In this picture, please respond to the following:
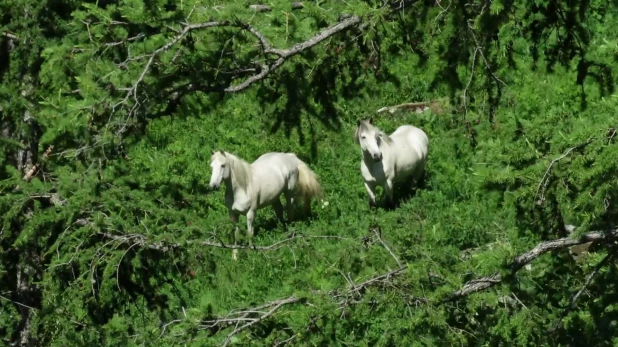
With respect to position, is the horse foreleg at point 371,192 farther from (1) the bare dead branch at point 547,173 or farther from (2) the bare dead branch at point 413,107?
(1) the bare dead branch at point 547,173

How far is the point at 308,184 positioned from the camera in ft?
43.5

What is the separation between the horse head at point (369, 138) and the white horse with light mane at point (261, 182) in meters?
0.85

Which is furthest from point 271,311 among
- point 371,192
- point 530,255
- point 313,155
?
point 371,192

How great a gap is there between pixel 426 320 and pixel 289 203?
7.67m

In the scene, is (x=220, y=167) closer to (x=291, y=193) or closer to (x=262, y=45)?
(x=291, y=193)

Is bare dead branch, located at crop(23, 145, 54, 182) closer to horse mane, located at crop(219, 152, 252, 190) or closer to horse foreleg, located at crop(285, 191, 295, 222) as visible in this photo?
horse mane, located at crop(219, 152, 252, 190)

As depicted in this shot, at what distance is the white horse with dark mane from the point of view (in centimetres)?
1280

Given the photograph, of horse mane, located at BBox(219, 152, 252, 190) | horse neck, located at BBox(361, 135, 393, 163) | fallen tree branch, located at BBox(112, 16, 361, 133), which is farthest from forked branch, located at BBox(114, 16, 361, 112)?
horse neck, located at BBox(361, 135, 393, 163)

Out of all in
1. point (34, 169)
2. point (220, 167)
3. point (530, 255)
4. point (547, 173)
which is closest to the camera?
point (547, 173)

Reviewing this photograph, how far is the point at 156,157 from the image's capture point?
15.5 metres

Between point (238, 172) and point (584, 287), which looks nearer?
point (584, 287)

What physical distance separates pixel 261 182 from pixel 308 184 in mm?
686

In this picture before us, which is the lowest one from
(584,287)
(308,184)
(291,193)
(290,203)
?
(290,203)

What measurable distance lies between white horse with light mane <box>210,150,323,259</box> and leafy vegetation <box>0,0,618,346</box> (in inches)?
154
